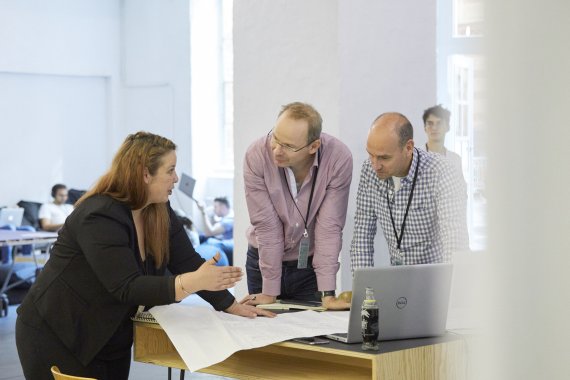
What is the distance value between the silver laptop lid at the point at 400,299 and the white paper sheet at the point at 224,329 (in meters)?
0.19

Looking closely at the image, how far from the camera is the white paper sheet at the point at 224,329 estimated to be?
2.81m

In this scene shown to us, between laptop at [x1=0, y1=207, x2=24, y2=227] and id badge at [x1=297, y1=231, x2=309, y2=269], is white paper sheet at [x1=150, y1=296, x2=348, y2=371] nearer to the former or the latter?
id badge at [x1=297, y1=231, x2=309, y2=269]

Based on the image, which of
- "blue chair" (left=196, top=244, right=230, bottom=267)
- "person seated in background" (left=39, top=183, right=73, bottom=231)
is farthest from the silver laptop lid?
"person seated in background" (left=39, top=183, right=73, bottom=231)

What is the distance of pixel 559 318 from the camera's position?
0.67m

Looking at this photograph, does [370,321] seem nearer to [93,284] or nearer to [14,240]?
[93,284]

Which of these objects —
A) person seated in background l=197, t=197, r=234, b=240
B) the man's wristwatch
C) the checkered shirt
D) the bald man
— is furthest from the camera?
person seated in background l=197, t=197, r=234, b=240

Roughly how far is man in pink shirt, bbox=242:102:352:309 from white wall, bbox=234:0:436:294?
1.01 meters

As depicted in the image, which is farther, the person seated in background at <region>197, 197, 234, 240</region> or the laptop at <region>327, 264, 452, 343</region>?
the person seated in background at <region>197, 197, 234, 240</region>

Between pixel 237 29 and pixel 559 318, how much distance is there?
4.76m

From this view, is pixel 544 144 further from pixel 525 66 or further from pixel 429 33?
pixel 429 33

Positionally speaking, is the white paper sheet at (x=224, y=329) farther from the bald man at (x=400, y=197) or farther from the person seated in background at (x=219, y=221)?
the person seated in background at (x=219, y=221)

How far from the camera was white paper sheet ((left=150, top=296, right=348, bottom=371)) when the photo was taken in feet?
9.21

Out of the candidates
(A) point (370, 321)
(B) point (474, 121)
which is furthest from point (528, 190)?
(A) point (370, 321)

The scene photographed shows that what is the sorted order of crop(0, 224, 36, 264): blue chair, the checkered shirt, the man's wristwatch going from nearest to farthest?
the checkered shirt, the man's wristwatch, crop(0, 224, 36, 264): blue chair
